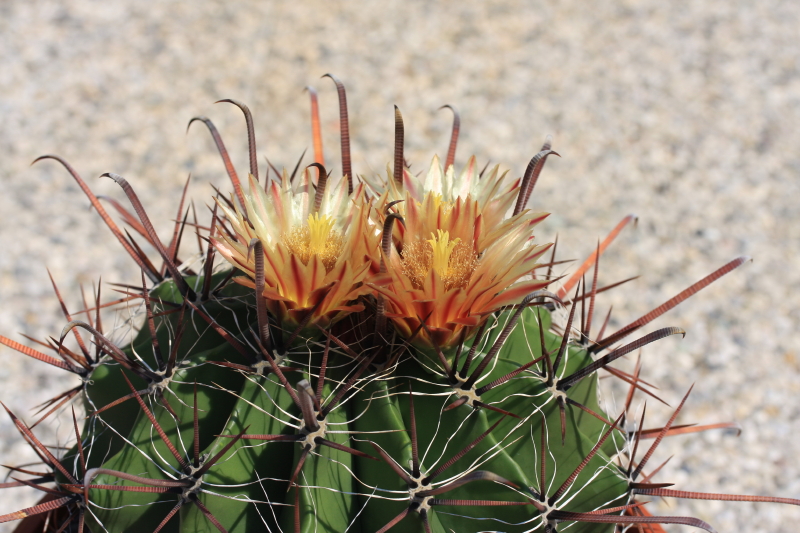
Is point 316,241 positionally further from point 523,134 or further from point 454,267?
Answer: point 523,134

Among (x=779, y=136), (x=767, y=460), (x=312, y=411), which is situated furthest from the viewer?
(x=779, y=136)

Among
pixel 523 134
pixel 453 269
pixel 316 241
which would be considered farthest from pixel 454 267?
pixel 523 134

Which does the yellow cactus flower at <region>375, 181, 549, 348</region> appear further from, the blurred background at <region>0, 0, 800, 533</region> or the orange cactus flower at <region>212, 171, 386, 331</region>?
the blurred background at <region>0, 0, 800, 533</region>

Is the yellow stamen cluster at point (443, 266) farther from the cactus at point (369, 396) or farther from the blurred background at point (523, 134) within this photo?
the blurred background at point (523, 134)

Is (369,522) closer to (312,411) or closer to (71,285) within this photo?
(312,411)

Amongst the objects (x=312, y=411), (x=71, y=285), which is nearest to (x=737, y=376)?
(x=312, y=411)

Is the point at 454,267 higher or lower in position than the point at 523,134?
lower
